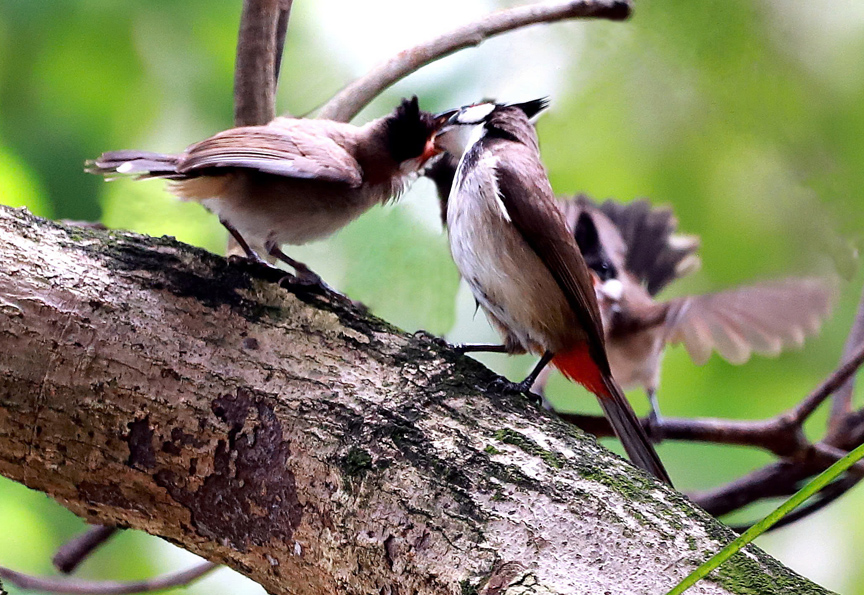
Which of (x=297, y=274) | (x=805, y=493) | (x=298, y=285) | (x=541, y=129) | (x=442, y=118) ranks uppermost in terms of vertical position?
(x=541, y=129)

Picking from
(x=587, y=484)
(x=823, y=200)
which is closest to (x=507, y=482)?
(x=587, y=484)

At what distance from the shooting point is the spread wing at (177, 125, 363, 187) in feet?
5.75

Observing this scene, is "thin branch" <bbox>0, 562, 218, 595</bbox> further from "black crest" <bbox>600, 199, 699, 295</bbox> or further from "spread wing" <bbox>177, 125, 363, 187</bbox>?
"black crest" <bbox>600, 199, 699, 295</bbox>

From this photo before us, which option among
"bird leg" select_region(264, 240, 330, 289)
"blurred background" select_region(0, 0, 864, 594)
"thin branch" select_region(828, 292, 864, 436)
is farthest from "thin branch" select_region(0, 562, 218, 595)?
"thin branch" select_region(828, 292, 864, 436)

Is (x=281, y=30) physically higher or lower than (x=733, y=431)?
higher

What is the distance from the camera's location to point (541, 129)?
245 centimetres

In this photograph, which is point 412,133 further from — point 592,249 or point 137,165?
point 592,249

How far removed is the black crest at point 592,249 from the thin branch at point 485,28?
3.19 ft

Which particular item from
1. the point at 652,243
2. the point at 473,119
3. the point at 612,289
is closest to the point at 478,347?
the point at 473,119

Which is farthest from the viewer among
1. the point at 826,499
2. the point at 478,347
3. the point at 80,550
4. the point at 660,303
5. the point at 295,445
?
the point at 660,303

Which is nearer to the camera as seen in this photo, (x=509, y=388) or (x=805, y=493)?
(x=805, y=493)

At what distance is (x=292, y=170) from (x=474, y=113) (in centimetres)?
70

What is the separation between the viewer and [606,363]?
190cm

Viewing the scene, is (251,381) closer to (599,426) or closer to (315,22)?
(599,426)
